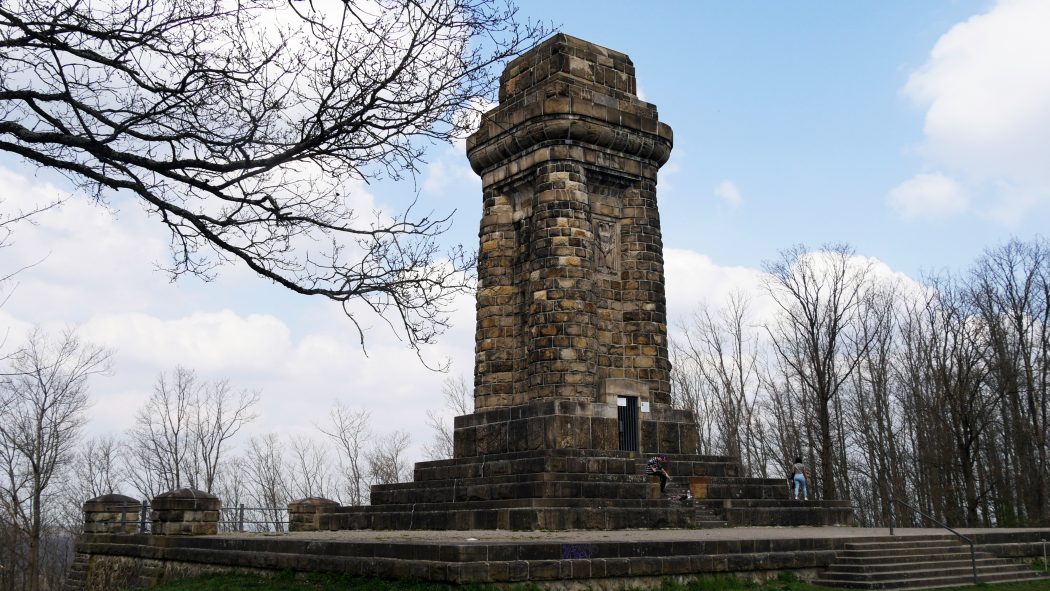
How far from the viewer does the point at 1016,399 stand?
31.1 m

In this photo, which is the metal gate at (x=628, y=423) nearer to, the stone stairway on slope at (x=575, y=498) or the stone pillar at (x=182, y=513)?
the stone stairway on slope at (x=575, y=498)

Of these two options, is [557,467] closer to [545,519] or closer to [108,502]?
[545,519]

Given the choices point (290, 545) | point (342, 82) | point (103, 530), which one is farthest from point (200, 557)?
point (342, 82)

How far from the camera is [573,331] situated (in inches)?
689

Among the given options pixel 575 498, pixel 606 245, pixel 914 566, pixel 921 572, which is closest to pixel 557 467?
pixel 575 498

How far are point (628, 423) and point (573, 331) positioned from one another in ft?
7.57

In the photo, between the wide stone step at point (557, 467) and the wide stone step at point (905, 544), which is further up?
the wide stone step at point (557, 467)

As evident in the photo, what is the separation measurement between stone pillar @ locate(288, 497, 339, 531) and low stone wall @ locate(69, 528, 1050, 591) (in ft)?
15.6

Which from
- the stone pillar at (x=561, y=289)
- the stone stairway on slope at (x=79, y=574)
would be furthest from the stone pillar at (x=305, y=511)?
the stone pillar at (x=561, y=289)

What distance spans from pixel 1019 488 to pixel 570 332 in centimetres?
2121

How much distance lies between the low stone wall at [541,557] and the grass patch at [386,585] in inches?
3.6

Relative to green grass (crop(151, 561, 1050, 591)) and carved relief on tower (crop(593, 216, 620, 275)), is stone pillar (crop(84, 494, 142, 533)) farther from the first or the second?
carved relief on tower (crop(593, 216, 620, 275))

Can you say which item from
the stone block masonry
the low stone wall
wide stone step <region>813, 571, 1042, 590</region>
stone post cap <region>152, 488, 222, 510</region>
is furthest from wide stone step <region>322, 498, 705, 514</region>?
stone post cap <region>152, 488, 222, 510</region>

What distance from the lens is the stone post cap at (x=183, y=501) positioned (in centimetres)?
1694
